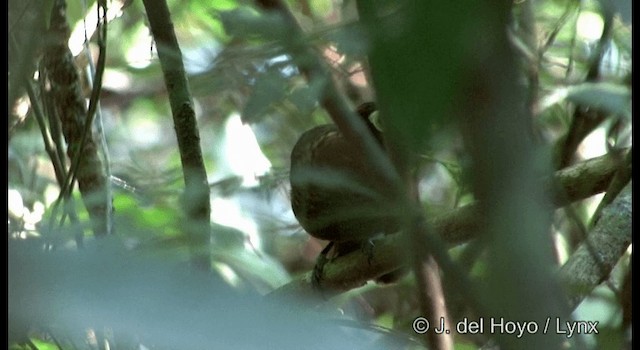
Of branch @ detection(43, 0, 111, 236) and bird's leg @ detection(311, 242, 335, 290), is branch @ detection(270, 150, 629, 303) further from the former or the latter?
branch @ detection(43, 0, 111, 236)

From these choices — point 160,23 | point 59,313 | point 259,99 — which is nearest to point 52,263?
point 59,313

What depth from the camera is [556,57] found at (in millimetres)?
1752

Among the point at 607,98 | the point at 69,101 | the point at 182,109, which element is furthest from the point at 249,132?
the point at 607,98

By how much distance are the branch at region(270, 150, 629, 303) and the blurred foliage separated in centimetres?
4

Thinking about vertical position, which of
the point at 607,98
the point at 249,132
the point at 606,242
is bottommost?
the point at 606,242

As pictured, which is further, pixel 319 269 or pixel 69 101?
pixel 319 269

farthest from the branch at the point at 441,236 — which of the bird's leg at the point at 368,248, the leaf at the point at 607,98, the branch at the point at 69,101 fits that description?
the branch at the point at 69,101

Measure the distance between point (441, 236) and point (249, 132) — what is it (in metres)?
0.84

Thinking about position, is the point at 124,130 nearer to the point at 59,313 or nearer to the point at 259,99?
the point at 259,99

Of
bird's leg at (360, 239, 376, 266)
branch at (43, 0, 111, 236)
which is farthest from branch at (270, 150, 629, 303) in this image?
branch at (43, 0, 111, 236)

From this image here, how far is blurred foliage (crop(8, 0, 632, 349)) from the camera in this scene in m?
0.36

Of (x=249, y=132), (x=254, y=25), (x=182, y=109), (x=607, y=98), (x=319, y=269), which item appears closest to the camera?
(x=254, y=25)

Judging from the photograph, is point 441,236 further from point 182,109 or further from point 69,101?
point 69,101

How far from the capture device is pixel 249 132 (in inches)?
73.2
